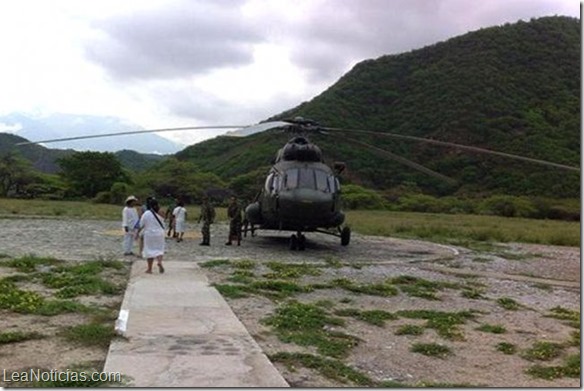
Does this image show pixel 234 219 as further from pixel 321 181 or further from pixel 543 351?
pixel 543 351

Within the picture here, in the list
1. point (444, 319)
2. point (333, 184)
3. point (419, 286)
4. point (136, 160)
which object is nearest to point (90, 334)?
point (444, 319)

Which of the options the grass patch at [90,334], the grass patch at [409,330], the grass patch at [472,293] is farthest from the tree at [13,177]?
the grass patch at [409,330]

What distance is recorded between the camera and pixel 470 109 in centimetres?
6575

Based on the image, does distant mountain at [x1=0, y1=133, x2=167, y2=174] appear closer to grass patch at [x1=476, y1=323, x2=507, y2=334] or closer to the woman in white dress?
the woman in white dress

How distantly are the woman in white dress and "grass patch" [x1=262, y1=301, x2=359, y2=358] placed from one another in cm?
305

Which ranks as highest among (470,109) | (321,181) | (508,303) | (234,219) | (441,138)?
(470,109)

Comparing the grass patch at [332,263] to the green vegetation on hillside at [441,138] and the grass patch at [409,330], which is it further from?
the green vegetation on hillside at [441,138]

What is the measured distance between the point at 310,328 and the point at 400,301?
9.23 feet

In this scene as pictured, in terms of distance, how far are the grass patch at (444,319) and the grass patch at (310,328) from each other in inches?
46.6

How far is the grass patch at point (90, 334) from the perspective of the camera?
588 centimetres

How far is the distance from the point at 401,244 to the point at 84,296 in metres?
14.1

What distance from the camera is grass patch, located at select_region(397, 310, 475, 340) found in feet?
24.6

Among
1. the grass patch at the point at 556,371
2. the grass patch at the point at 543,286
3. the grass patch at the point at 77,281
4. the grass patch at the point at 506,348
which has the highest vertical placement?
the grass patch at the point at 77,281

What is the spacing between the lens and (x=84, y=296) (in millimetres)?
8281
